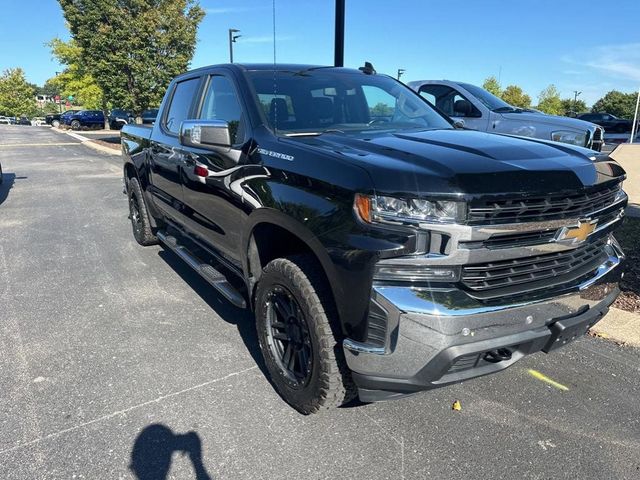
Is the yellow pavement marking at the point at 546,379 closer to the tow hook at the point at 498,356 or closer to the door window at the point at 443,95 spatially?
the tow hook at the point at 498,356

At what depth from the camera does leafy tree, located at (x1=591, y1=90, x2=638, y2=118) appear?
7094cm

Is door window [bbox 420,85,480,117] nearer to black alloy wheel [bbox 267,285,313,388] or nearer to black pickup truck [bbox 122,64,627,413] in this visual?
black pickup truck [bbox 122,64,627,413]

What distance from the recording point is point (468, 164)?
2.30 m

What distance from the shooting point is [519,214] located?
2264 millimetres

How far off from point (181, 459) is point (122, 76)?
22880 millimetres

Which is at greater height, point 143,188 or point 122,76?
point 122,76

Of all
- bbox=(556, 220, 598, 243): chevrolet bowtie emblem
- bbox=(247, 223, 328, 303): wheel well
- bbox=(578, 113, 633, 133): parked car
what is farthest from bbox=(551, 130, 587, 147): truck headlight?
bbox=(578, 113, 633, 133): parked car

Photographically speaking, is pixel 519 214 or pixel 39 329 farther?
pixel 39 329

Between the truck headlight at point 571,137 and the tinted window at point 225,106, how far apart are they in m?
5.64

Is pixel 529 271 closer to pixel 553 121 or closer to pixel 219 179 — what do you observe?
pixel 219 179

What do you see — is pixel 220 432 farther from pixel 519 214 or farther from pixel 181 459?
pixel 519 214

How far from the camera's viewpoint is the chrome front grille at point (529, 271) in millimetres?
2221

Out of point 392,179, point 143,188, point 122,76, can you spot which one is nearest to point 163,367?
point 392,179

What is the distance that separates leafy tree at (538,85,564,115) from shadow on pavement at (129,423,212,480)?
251 feet
